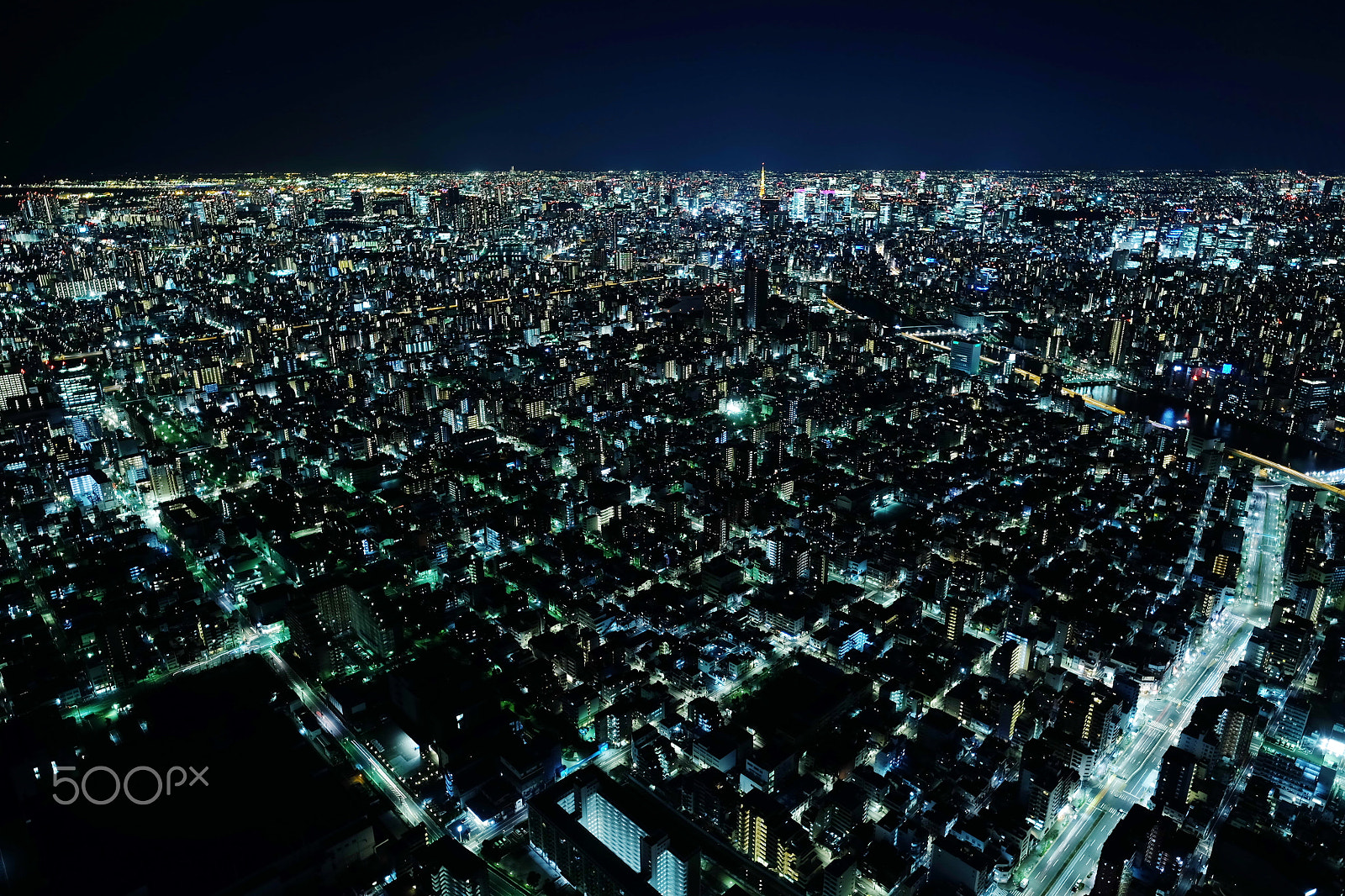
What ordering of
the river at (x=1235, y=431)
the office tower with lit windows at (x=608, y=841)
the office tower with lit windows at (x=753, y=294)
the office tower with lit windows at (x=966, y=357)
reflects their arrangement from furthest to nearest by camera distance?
1. the office tower with lit windows at (x=753, y=294)
2. the office tower with lit windows at (x=966, y=357)
3. the river at (x=1235, y=431)
4. the office tower with lit windows at (x=608, y=841)

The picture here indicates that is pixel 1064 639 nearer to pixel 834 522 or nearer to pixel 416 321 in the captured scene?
pixel 834 522

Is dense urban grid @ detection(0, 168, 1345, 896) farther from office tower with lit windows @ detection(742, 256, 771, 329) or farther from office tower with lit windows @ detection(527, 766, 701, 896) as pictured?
office tower with lit windows @ detection(742, 256, 771, 329)

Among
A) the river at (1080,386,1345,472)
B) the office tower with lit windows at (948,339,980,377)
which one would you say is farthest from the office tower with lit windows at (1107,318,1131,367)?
the office tower with lit windows at (948,339,980,377)

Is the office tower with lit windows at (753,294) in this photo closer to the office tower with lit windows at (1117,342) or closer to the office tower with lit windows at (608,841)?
the office tower with lit windows at (1117,342)

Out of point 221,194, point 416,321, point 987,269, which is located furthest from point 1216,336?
point 221,194

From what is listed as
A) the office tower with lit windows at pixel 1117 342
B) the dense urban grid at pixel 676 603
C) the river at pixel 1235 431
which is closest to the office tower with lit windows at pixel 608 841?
the dense urban grid at pixel 676 603
